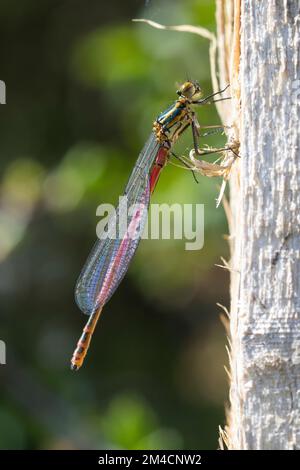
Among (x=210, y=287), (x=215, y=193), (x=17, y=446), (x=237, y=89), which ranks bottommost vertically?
(x=17, y=446)

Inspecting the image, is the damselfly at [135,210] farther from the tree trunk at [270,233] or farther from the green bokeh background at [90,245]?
the green bokeh background at [90,245]

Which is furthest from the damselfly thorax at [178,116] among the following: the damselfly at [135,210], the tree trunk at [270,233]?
the tree trunk at [270,233]

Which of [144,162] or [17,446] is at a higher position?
[144,162]

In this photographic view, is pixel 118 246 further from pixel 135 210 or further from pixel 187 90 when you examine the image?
pixel 187 90

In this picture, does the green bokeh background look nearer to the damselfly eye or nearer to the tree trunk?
the damselfly eye

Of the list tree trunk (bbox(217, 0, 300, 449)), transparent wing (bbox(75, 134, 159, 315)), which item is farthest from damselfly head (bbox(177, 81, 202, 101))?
tree trunk (bbox(217, 0, 300, 449))
